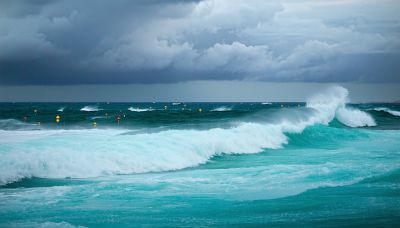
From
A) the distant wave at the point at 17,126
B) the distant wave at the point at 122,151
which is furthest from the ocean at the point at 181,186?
the distant wave at the point at 17,126

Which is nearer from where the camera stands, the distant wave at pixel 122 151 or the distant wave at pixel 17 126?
the distant wave at pixel 122 151

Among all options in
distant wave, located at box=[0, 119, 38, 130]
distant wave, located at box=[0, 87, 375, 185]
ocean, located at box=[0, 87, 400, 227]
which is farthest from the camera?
distant wave, located at box=[0, 119, 38, 130]

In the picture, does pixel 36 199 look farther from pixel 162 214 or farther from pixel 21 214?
pixel 162 214

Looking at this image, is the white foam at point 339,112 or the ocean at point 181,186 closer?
the ocean at point 181,186

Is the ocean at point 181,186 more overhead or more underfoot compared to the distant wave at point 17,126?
more underfoot

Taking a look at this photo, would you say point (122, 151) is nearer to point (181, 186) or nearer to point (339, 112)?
point (181, 186)

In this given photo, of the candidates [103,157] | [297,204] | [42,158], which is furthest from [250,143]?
[297,204]

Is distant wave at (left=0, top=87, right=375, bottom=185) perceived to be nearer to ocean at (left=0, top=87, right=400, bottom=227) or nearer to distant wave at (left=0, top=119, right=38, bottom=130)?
ocean at (left=0, top=87, right=400, bottom=227)

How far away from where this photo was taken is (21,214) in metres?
9.29

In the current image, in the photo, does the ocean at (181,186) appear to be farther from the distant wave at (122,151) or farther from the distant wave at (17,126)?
the distant wave at (17,126)

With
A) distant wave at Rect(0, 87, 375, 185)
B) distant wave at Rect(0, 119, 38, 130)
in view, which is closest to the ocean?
distant wave at Rect(0, 87, 375, 185)

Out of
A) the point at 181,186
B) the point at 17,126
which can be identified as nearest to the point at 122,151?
the point at 181,186

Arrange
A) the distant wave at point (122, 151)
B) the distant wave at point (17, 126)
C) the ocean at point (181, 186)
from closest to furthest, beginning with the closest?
the ocean at point (181, 186), the distant wave at point (122, 151), the distant wave at point (17, 126)

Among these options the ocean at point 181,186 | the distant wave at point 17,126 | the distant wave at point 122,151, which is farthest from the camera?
the distant wave at point 17,126
